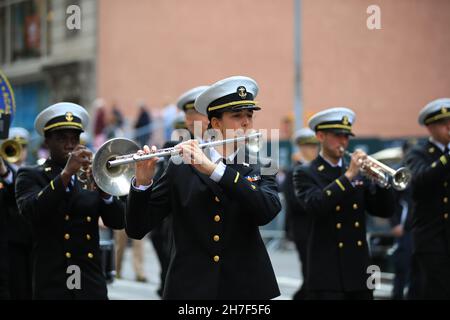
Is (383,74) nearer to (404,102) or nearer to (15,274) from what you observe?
(404,102)

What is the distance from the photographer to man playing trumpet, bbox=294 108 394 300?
7.25 meters

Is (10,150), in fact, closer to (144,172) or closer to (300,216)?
(144,172)

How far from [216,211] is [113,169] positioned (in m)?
1.22

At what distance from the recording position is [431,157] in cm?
810

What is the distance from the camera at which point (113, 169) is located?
5895 millimetres

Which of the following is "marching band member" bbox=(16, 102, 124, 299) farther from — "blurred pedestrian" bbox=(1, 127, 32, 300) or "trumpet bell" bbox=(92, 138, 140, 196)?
"blurred pedestrian" bbox=(1, 127, 32, 300)

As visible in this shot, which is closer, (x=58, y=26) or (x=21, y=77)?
(x=58, y=26)

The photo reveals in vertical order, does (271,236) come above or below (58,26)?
below

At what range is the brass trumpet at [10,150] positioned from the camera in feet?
26.0

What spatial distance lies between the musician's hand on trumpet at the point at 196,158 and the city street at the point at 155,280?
221 inches

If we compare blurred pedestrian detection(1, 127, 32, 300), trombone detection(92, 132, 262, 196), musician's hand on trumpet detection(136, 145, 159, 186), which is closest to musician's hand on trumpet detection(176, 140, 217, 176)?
musician's hand on trumpet detection(136, 145, 159, 186)

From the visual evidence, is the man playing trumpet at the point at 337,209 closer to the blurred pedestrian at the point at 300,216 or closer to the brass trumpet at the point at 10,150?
the blurred pedestrian at the point at 300,216

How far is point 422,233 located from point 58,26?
938 inches
